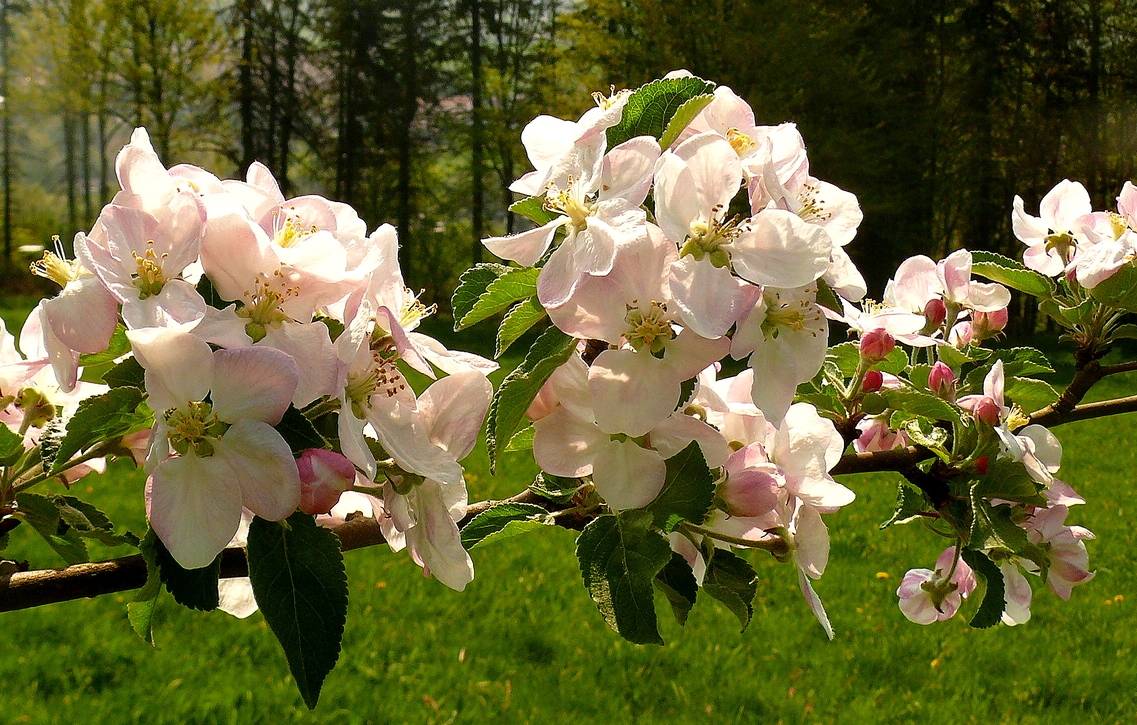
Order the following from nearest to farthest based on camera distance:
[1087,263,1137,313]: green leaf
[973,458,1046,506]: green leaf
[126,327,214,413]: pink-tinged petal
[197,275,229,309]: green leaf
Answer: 1. [126,327,214,413]: pink-tinged petal
2. [197,275,229,309]: green leaf
3. [973,458,1046,506]: green leaf
4. [1087,263,1137,313]: green leaf

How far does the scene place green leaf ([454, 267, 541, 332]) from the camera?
2.59 feet

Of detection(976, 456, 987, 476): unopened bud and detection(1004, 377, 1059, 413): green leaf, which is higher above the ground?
detection(1004, 377, 1059, 413): green leaf

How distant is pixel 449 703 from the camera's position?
3.09 m

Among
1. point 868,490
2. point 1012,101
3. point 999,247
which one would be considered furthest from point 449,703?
point 1012,101

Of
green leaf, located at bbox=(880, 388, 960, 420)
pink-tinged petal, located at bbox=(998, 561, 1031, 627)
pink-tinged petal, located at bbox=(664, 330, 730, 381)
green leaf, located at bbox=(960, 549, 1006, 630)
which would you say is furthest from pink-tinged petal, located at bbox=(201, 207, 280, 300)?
pink-tinged petal, located at bbox=(998, 561, 1031, 627)

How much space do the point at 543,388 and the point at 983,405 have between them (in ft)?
2.00

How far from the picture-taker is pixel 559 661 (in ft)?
11.3

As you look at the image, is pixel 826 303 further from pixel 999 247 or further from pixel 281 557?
pixel 999 247

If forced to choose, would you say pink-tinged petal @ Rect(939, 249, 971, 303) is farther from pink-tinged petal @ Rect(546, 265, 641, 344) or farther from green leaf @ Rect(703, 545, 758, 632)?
pink-tinged petal @ Rect(546, 265, 641, 344)

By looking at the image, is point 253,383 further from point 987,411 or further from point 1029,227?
point 1029,227

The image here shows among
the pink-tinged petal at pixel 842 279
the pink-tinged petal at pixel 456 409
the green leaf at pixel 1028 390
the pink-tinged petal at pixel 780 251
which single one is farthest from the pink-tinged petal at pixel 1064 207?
the pink-tinged petal at pixel 456 409

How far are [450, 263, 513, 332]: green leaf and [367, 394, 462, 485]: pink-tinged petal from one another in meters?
0.12

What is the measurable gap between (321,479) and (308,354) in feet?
0.29

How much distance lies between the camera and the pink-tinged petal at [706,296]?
2.17 feet
